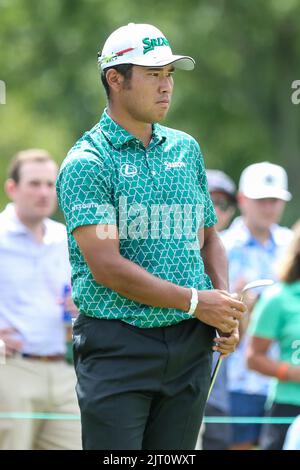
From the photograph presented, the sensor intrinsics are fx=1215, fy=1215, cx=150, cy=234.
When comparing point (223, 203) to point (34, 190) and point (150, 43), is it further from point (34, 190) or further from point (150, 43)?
point (150, 43)

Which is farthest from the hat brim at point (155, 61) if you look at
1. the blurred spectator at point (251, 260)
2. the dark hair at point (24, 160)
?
the blurred spectator at point (251, 260)

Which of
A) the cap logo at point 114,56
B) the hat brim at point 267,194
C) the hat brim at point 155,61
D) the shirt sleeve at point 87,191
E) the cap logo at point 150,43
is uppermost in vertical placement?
the cap logo at point 150,43

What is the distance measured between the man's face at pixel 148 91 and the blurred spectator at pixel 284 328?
2.41 metres

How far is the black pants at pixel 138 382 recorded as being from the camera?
4641 millimetres

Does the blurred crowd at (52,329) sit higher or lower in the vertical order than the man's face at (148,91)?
lower

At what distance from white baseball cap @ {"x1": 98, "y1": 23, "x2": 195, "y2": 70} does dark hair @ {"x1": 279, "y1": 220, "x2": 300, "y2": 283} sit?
2372mm

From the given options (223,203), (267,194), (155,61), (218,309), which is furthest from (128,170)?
(267,194)

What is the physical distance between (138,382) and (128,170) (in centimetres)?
81

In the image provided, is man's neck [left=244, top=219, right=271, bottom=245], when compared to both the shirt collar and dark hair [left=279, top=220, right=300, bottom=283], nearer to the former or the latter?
dark hair [left=279, top=220, right=300, bottom=283]

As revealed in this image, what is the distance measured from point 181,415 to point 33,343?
270 cm

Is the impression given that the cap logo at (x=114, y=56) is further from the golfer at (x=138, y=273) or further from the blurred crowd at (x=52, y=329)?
the blurred crowd at (x=52, y=329)

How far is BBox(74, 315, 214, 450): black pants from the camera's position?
15.2 feet

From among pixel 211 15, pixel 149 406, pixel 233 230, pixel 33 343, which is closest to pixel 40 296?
pixel 33 343

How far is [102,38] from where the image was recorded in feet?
80.2
